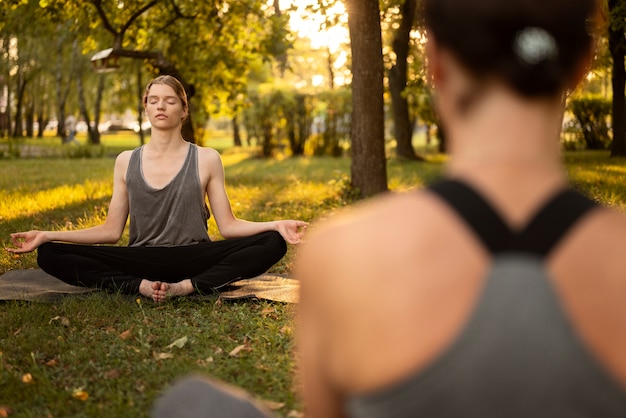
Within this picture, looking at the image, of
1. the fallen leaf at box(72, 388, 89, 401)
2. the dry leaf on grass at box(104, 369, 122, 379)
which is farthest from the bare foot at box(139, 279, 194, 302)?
the fallen leaf at box(72, 388, 89, 401)

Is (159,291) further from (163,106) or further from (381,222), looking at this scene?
(381,222)

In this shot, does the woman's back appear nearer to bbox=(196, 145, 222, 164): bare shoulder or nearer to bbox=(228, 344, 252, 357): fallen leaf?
bbox=(228, 344, 252, 357): fallen leaf

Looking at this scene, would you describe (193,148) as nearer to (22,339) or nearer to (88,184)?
(22,339)

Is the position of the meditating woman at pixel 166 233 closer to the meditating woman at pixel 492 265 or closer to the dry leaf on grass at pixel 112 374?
the dry leaf on grass at pixel 112 374

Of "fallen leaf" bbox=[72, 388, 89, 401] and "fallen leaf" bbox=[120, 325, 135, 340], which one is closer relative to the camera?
"fallen leaf" bbox=[72, 388, 89, 401]

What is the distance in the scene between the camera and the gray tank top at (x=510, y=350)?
1441mm

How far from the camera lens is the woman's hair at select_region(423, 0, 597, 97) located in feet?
4.65

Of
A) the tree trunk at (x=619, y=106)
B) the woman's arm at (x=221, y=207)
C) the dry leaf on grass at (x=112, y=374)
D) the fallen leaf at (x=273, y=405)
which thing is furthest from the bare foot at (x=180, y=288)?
the tree trunk at (x=619, y=106)

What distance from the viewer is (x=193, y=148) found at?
616 cm

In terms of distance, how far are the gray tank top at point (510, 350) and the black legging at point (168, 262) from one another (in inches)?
174

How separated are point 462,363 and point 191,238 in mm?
4753

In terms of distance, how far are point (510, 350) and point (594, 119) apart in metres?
27.4

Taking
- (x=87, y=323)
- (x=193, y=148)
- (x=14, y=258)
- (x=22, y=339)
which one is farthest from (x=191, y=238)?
(x=14, y=258)

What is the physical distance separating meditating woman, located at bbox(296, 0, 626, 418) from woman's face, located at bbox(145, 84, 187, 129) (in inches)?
180
